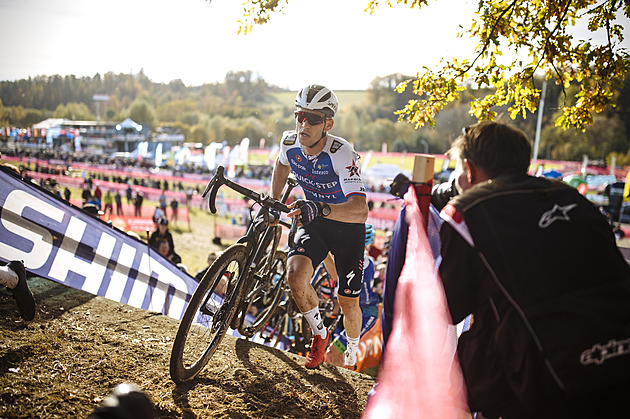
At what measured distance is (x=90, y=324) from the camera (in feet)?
13.6

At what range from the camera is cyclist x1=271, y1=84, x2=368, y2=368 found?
13.9ft

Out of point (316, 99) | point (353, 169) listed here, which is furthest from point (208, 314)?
point (316, 99)

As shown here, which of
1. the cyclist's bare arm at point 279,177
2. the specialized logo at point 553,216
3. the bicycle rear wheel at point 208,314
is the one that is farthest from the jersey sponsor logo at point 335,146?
the specialized logo at point 553,216

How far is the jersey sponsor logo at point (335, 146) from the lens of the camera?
437 cm

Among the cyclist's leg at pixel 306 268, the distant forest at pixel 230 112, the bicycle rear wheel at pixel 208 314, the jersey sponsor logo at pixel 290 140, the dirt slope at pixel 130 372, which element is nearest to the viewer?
the dirt slope at pixel 130 372

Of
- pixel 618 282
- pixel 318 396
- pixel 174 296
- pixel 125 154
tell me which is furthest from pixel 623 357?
pixel 125 154

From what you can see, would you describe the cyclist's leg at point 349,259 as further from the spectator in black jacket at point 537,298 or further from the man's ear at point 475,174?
the spectator in black jacket at point 537,298

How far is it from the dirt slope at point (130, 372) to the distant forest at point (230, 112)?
1708 cm

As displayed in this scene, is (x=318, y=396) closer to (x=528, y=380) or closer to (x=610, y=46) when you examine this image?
(x=528, y=380)

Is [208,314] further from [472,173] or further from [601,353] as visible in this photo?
[601,353]

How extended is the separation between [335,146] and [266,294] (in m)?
1.98

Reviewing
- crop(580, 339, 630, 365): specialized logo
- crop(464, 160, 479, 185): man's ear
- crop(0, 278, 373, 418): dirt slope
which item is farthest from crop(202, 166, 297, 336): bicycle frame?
crop(580, 339, 630, 365): specialized logo

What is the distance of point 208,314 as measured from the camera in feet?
12.4

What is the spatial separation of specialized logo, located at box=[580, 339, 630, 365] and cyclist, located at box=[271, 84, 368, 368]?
2.65 m
